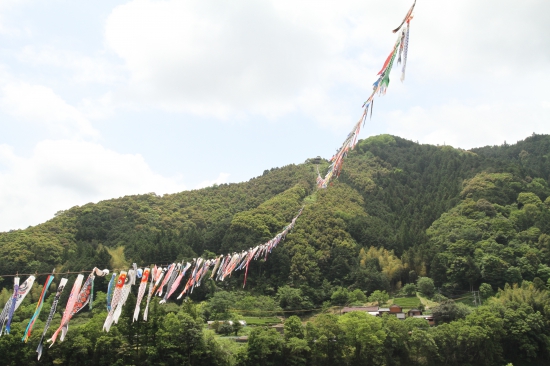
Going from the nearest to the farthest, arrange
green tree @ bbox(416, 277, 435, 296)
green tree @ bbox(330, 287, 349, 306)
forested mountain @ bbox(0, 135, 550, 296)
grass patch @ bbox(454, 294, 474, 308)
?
1. grass patch @ bbox(454, 294, 474, 308)
2. green tree @ bbox(330, 287, 349, 306)
3. green tree @ bbox(416, 277, 435, 296)
4. forested mountain @ bbox(0, 135, 550, 296)

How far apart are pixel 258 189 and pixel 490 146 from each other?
3156 inches

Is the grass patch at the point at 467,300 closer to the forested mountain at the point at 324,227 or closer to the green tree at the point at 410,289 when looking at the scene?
the forested mountain at the point at 324,227

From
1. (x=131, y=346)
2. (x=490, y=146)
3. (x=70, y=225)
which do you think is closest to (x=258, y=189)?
(x=70, y=225)

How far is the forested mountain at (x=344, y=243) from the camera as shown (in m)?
38.8

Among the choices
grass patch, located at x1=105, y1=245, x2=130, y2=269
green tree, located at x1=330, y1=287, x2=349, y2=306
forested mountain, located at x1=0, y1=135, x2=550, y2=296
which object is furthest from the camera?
forested mountain, located at x1=0, y1=135, x2=550, y2=296

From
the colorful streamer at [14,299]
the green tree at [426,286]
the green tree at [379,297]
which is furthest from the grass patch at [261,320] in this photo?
the colorful streamer at [14,299]

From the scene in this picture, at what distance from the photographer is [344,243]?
184ft

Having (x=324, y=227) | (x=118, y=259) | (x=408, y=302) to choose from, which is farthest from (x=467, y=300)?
(x=118, y=259)

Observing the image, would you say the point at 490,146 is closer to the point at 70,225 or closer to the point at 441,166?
the point at 441,166

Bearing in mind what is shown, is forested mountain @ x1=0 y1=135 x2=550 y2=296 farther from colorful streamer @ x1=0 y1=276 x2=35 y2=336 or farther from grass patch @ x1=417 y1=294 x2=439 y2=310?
colorful streamer @ x1=0 y1=276 x2=35 y2=336

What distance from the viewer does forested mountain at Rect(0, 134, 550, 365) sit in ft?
127

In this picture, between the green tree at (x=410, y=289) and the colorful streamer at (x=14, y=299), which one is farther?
the green tree at (x=410, y=289)

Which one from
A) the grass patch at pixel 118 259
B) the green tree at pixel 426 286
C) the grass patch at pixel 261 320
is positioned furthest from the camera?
the grass patch at pixel 118 259

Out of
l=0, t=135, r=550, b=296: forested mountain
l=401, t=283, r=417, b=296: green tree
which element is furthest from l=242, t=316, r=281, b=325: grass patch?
l=401, t=283, r=417, b=296: green tree
